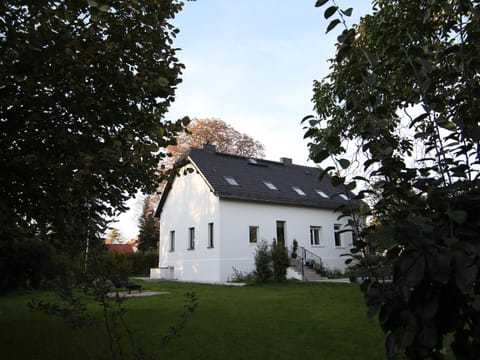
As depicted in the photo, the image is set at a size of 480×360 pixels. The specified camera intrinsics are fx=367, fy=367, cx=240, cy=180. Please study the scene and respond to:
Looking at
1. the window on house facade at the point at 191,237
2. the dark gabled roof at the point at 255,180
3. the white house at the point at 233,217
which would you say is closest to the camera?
the white house at the point at 233,217

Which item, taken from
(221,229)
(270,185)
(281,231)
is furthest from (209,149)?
(281,231)

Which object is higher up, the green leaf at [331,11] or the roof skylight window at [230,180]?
the roof skylight window at [230,180]

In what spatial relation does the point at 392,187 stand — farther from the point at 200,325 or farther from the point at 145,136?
the point at 200,325

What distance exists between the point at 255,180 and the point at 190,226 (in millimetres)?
4902

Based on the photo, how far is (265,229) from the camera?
21219 mm

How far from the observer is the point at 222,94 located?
39.6 ft

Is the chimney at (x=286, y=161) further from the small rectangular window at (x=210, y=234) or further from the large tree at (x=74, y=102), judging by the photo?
the large tree at (x=74, y=102)

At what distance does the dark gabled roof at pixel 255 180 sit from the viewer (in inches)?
814

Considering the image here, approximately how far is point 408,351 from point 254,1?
21.3 ft

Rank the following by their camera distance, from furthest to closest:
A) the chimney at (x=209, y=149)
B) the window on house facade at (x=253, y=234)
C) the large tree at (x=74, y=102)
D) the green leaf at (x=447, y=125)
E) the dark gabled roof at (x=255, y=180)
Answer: the chimney at (x=209, y=149) < the window on house facade at (x=253, y=234) < the dark gabled roof at (x=255, y=180) < the large tree at (x=74, y=102) < the green leaf at (x=447, y=125)

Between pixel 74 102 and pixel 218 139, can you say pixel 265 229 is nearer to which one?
pixel 218 139

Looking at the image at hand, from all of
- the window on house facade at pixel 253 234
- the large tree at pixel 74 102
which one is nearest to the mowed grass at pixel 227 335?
the large tree at pixel 74 102

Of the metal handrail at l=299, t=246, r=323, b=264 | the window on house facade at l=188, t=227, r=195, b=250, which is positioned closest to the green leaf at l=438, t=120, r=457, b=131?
the metal handrail at l=299, t=246, r=323, b=264

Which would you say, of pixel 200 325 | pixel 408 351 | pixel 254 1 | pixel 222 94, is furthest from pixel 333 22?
pixel 222 94
